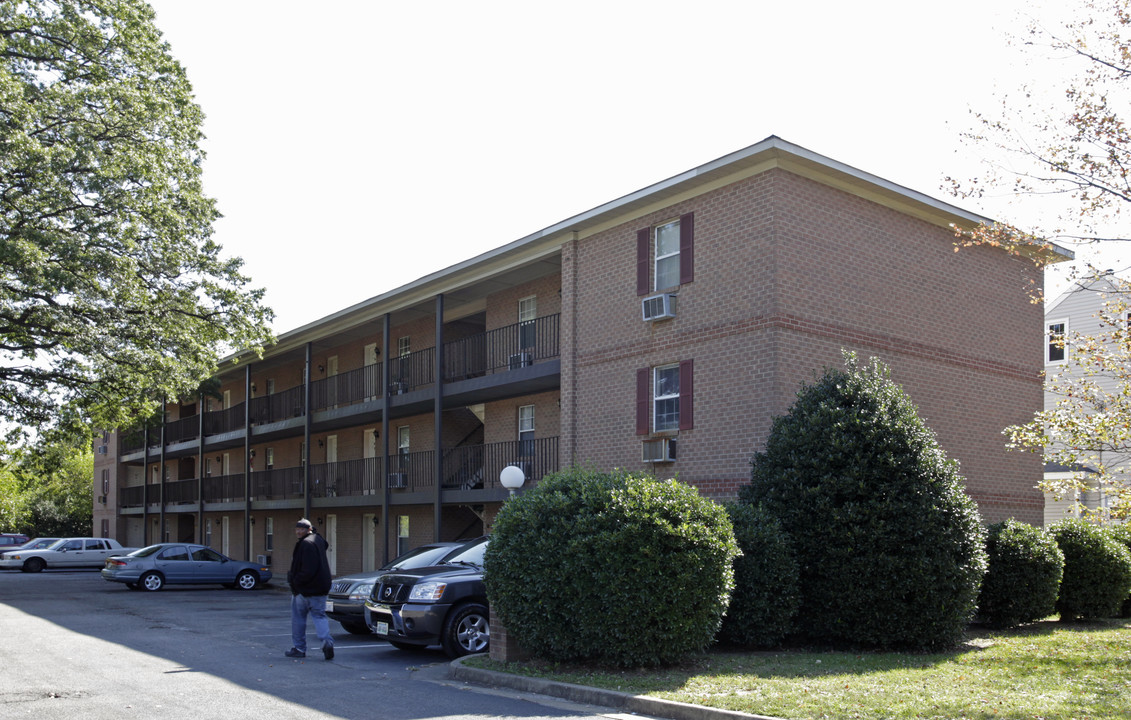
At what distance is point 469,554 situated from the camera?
1435 cm

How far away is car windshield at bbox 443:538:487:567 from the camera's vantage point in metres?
14.1

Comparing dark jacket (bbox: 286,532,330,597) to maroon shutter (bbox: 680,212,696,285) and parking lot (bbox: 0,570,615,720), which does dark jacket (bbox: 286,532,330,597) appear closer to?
parking lot (bbox: 0,570,615,720)

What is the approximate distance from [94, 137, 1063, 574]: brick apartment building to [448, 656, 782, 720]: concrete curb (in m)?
5.70

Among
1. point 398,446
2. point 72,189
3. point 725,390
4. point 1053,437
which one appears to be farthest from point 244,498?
point 1053,437

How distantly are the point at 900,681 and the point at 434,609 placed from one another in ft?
18.8

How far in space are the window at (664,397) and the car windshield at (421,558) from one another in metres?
4.65

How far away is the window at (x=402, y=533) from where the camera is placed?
28.4m

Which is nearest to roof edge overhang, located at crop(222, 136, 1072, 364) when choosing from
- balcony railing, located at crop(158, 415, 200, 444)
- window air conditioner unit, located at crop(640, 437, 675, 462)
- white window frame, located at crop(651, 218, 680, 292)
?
white window frame, located at crop(651, 218, 680, 292)

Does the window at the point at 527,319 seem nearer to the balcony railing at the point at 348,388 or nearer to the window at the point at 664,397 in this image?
the window at the point at 664,397

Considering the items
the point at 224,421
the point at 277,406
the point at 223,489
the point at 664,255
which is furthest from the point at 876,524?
the point at 224,421

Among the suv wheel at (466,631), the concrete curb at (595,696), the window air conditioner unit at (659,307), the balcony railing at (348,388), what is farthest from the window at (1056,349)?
the concrete curb at (595,696)

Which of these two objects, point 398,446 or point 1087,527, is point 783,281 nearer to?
point 1087,527

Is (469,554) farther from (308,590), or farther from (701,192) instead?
(701,192)

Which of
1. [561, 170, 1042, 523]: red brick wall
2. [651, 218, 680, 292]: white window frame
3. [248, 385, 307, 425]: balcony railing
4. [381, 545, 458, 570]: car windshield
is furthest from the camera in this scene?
[248, 385, 307, 425]: balcony railing
